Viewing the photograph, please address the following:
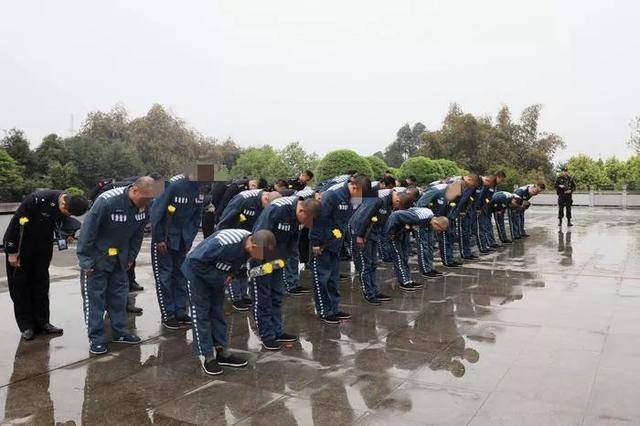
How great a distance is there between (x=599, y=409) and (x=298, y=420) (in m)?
2.22

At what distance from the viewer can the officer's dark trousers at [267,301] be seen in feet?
19.1

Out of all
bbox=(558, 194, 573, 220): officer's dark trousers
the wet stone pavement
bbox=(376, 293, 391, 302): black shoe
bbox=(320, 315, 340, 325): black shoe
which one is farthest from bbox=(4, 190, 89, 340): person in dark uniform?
bbox=(558, 194, 573, 220): officer's dark trousers

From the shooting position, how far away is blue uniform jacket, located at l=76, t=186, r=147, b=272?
18.7 ft

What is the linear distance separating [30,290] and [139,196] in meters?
1.76

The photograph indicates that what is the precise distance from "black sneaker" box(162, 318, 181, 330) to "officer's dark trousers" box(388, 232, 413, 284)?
3.40m

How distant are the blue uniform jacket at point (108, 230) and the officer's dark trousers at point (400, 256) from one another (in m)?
3.98

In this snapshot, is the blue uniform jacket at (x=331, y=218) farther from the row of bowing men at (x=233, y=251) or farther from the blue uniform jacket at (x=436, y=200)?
the blue uniform jacket at (x=436, y=200)

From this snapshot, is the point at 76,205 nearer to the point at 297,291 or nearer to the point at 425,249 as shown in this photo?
the point at 297,291

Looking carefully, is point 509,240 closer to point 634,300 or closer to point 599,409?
point 634,300

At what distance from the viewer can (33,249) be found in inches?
247

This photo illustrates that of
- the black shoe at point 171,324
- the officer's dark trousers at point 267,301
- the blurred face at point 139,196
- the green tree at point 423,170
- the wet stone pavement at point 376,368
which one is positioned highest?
the green tree at point 423,170

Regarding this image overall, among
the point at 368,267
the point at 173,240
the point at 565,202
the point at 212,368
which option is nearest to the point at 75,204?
the point at 173,240

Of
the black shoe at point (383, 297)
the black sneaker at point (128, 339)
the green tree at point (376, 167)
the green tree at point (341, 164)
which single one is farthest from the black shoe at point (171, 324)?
the green tree at point (376, 167)

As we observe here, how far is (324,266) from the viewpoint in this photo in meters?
7.03
